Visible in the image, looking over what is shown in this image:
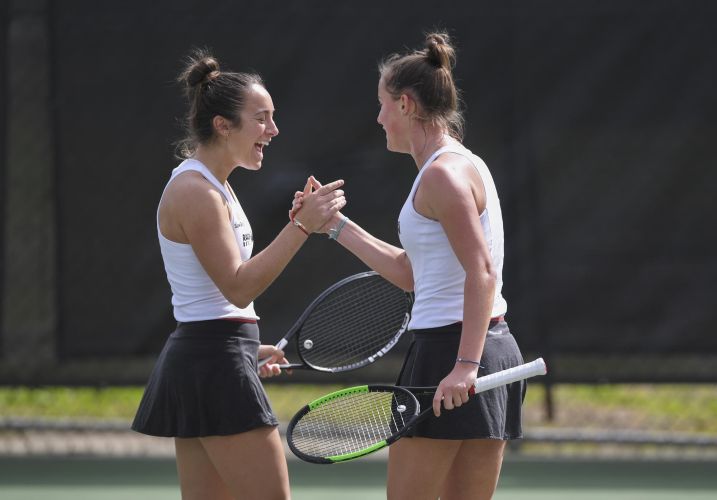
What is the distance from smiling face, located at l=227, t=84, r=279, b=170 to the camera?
9.57ft

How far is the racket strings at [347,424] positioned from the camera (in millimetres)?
2719

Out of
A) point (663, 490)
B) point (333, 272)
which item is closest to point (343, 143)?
point (333, 272)

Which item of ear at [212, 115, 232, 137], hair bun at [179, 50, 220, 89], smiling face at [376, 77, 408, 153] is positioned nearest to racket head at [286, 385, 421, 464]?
smiling face at [376, 77, 408, 153]

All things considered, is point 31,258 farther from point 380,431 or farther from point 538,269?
point 380,431

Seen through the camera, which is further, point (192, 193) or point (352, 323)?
point (352, 323)

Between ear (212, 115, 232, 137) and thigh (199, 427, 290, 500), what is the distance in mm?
716

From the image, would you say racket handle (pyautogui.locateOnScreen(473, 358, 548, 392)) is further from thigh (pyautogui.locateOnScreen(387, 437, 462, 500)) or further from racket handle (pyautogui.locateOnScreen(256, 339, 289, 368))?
racket handle (pyautogui.locateOnScreen(256, 339, 289, 368))

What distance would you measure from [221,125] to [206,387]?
635 mm

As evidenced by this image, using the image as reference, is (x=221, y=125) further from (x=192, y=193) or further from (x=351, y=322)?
(x=351, y=322)

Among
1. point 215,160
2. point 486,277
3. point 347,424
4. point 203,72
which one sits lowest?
point 347,424

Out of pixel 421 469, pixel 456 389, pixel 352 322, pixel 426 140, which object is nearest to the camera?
Result: pixel 456 389

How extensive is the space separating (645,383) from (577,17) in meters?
1.48

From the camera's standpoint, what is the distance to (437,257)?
263 cm

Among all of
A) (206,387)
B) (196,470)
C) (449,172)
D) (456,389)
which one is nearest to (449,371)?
(456,389)
